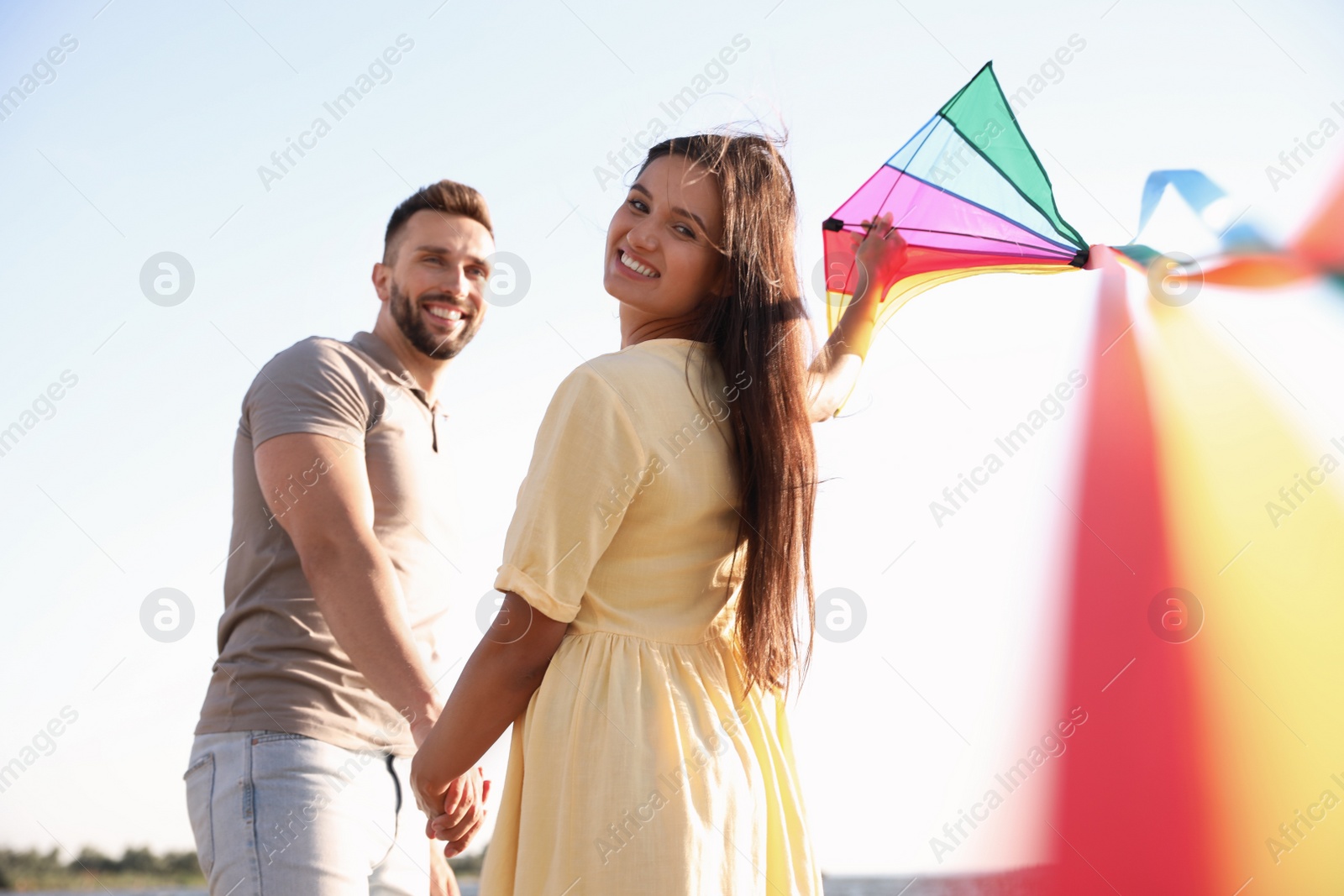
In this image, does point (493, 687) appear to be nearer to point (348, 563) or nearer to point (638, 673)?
point (638, 673)

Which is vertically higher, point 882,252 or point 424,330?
point 882,252

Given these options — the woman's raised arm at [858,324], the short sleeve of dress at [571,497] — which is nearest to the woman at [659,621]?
the short sleeve of dress at [571,497]

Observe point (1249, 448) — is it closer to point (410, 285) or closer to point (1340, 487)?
point (1340, 487)

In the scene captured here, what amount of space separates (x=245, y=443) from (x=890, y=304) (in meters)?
1.82

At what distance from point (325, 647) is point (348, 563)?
0.72 feet

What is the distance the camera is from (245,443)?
2.78 metres

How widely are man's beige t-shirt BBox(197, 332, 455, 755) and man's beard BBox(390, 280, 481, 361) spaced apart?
0.89ft

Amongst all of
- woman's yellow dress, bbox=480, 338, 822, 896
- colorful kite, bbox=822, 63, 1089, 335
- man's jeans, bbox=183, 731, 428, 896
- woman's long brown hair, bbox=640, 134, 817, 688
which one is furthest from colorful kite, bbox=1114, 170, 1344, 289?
man's jeans, bbox=183, 731, 428, 896

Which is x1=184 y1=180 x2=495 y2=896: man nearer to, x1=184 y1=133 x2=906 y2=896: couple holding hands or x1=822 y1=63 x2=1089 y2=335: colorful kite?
x1=184 y1=133 x2=906 y2=896: couple holding hands

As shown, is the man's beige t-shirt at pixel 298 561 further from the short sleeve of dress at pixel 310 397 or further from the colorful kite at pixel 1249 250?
the colorful kite at pixel 1249 250

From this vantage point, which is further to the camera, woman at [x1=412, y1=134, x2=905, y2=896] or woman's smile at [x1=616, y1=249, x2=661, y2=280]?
woman's smile at [x1=616, y1=249, x2=661, y2=280]

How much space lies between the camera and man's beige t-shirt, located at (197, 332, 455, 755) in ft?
8.02

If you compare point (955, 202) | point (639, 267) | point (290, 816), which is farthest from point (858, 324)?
point (290, 816)

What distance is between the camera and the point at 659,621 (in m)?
1.83
